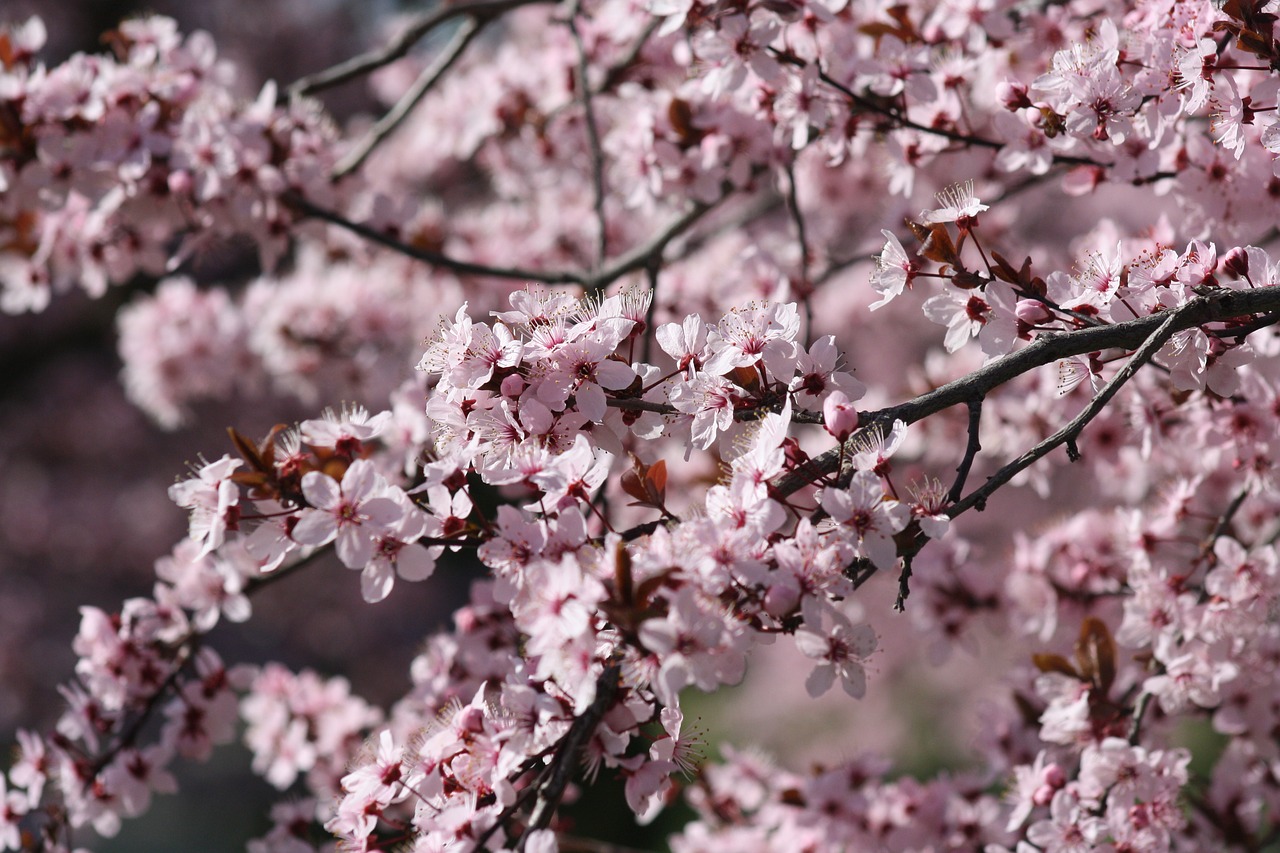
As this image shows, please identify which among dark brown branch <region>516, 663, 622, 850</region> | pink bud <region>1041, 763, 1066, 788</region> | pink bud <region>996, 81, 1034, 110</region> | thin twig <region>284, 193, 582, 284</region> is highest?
pink bud <region>996, 81, 1034, 110</region>

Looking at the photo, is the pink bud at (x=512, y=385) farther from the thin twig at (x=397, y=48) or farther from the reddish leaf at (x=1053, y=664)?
the thin twig at (x=397, y=48)

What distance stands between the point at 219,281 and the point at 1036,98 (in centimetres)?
684

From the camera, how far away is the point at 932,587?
2.20 meters

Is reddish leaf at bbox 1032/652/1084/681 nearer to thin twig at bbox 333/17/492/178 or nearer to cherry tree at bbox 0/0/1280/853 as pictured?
cherry tree at bbox 0/0/1280/853

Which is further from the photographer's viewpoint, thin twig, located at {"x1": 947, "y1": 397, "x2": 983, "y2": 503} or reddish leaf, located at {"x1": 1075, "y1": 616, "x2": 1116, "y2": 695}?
reddish leaf, located at {"x1": 1075, "y1": 616, "x2": 1116, "y2": 695}

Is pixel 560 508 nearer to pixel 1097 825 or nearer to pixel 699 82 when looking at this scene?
pixel 1097 825

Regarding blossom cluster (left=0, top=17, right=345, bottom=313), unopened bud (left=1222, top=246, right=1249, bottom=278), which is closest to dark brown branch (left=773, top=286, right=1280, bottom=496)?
unopened bud (left=1222, top=246, right=1249, bottom=278)

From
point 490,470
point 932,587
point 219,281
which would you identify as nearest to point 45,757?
point 490,470

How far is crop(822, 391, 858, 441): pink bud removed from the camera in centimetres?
115

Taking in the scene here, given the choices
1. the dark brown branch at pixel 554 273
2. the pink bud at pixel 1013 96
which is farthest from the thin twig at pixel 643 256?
the pink bud at pixel 1013 96

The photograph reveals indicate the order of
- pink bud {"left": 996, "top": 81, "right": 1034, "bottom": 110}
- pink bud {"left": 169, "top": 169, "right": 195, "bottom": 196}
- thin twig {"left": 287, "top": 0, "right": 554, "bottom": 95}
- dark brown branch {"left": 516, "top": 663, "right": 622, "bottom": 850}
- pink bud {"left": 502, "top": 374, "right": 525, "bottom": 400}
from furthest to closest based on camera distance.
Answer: thin twig {"left": 287, "top": 0, "right": 554, "bottom": 95} → pink bud {"left": 169, "top": 169, "right": 195, "bottom": 196} → pink bud {"left": 996, "top": 81, "right": 1034, "bottom": 110} → pink bud {"left": 502, "top": 374, "right": 525, "bottom": 400} → dark brown branch {"left": 516, "top": 663, "right": 622, "bottom": 850}

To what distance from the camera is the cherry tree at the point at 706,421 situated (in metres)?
1.17

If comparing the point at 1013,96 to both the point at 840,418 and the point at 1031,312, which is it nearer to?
the point at 1031,312

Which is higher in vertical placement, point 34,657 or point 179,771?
point 34,657
